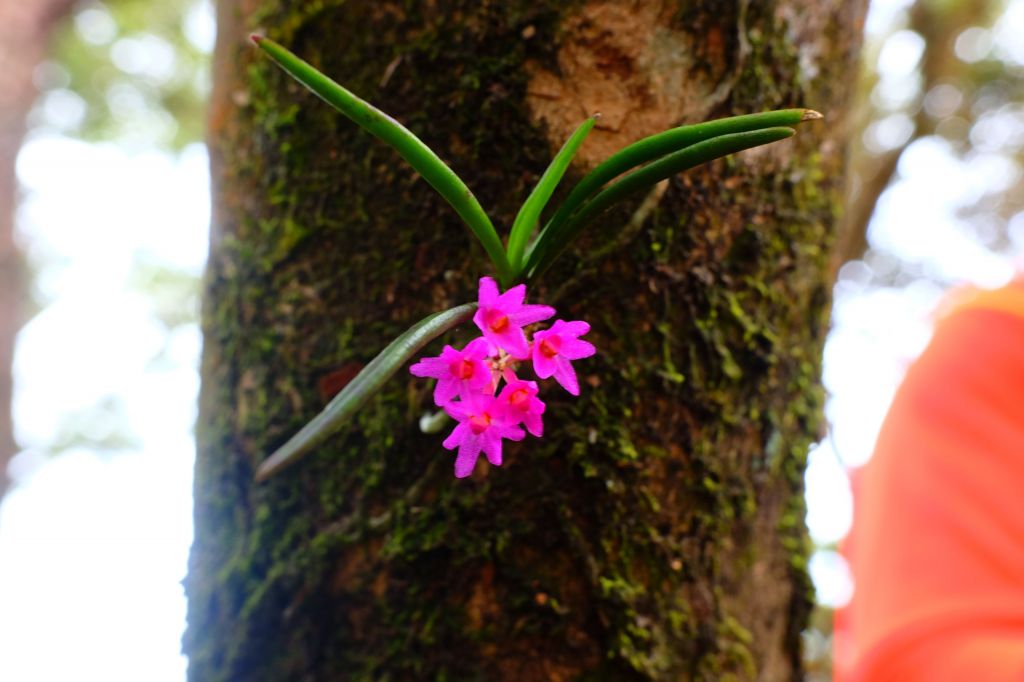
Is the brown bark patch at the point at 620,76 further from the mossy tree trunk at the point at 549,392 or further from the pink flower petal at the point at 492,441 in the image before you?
the pink flower petal at the point at 492,441

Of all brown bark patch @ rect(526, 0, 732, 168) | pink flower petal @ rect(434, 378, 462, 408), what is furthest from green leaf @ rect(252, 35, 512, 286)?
brown bark patch @ rect(526, 0, 732, 168)

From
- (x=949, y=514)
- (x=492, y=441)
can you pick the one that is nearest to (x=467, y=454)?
(x=492, y=441)

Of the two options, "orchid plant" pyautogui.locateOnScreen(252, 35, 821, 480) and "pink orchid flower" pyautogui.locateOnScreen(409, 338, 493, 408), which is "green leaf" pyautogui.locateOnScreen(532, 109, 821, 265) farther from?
"pink orchid flower" pyautogui.locateOnScreen(409, 338, 493, 408)

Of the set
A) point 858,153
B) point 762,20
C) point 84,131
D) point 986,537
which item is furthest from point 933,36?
point 84,131

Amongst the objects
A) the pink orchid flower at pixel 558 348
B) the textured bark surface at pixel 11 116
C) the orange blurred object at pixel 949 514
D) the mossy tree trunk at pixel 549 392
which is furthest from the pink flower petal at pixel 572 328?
the textured bark surface at pixel 11 116

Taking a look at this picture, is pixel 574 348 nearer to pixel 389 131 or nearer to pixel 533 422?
pixel 533 422

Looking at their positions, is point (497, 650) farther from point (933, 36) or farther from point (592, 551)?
point (933, 36)
